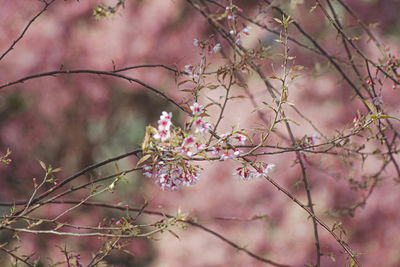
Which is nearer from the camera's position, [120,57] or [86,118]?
[120,57]

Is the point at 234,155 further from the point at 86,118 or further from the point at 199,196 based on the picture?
the point at 86,118

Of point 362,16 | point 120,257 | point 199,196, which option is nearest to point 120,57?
point 199,196

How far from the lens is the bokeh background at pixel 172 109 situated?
6.63 feet

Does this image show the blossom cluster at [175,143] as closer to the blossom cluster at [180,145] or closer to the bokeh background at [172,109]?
the blossom cluster at [180,145]

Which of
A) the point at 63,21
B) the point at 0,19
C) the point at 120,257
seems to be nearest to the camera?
the point at 0,19

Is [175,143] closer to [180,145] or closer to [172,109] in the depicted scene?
[180,145]

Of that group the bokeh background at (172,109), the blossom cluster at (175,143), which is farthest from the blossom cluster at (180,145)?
the bokeh background at (172,109)

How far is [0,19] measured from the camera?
2.00 metres

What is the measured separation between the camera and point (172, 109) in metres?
2.35

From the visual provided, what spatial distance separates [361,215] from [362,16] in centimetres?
106

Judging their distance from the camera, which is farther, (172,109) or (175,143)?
(172,109)

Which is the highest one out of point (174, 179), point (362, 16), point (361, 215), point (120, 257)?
point (362, 16)

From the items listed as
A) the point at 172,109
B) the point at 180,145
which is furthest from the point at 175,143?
the point at 172,109

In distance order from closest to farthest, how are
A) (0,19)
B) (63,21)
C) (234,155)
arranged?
(234,155)
(0,19)
(63,21)
